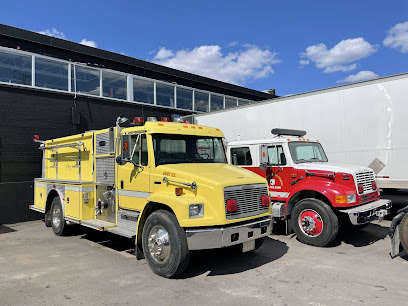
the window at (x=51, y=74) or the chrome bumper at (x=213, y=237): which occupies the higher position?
the window at (x=51, y=74)

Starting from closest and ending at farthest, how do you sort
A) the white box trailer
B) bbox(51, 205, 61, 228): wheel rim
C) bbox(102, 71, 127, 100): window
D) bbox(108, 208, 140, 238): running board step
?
bbox(108, 208, 140, 238): running board step < the white box trailer < bbox(51, 205, 61, 228): wheel rim < bbox(102, 71, 127, 100): window

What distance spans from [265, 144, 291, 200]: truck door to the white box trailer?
5.41 ft

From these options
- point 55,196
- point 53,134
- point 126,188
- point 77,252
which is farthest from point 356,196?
point 53,134

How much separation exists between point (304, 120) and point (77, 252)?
6831 millimetres

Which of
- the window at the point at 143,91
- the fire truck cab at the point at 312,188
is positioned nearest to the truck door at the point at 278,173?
the fire truck cab at the point at 312,188

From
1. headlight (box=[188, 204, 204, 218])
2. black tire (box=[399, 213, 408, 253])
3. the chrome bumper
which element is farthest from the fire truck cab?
headlight (box=[188, 204, 204, 218])

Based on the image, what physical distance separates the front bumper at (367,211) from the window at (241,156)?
9.23 feet

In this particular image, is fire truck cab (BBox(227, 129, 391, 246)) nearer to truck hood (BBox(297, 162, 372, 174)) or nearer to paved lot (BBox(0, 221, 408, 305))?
truck hood (BBox(297, 162, 372, 174))

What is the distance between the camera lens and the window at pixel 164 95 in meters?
15.5

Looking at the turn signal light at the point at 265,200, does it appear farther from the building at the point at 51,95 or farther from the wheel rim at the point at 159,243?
the building at the point at 51,95

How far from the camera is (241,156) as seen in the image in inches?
345

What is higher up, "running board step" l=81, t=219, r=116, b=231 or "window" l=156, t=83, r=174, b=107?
"window" l=156, t=83, r=174, b=107

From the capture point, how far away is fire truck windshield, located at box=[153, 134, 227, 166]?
18.8 ft

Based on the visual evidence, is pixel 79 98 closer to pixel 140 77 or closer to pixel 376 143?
pixel 140 77
